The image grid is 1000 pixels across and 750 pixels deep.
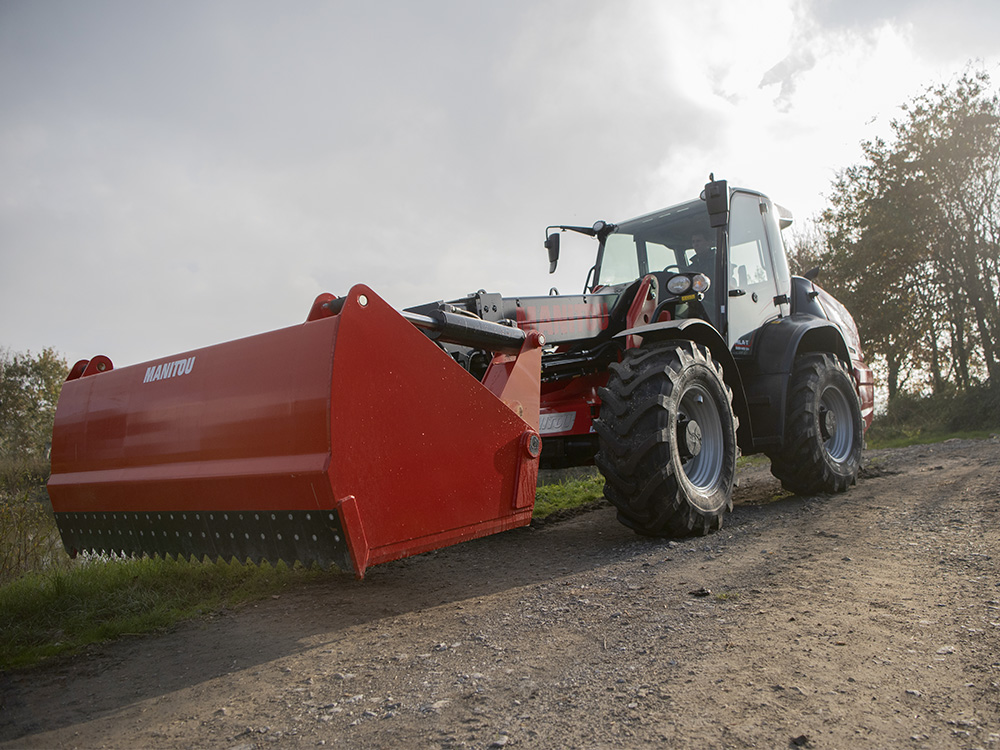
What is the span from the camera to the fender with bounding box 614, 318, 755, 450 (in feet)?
15.5

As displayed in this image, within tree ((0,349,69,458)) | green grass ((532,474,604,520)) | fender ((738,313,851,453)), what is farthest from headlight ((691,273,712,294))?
tree ((0,349,69,458))

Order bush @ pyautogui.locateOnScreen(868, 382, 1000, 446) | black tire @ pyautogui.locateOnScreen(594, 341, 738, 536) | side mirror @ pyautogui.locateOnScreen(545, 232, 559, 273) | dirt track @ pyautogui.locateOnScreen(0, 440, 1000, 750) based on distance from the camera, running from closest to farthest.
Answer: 1. dirt track @ pyautogui.locateOnScreen(0, 440, 1000, 750)
2. black tire @ pyautogui.locateOnScreen(594, 341, 738, 536)
3. side mirror @ pyautogui.locateOnScreen(545, 232, 559, 273)
4. bush @ pyautogui.locateOnScreen(868, 382, 1000, 446)

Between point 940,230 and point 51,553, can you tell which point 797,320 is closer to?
point 51,553

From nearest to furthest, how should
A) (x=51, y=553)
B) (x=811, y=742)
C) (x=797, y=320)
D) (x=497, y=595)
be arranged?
(x=811, y=742)
(x=497, y=595)
(x=51, y=553)
(x=797, y=320)

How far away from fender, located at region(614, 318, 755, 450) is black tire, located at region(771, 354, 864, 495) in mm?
428

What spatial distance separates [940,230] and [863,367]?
12.4 meters

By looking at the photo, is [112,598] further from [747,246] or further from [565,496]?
[747,246]

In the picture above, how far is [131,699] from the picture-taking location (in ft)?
8.41

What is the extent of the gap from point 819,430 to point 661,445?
268 centimetres

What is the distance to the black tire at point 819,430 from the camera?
19.5ft

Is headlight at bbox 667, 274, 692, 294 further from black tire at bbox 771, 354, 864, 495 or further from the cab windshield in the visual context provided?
black tire at bbox 771, 354, 864, 495

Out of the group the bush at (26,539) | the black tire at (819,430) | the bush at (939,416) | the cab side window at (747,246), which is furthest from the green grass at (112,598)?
the bush at (939,416)

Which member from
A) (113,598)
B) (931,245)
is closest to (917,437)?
(931,245)

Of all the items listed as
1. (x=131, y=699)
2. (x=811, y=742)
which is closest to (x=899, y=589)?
(x=811, y=742)
